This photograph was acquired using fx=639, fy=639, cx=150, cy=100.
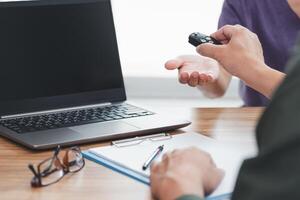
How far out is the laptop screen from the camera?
1.43m

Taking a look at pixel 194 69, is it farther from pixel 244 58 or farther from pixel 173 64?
pixel 244 58

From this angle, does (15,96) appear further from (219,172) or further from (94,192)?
(219,172)

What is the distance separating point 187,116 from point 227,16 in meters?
0.47

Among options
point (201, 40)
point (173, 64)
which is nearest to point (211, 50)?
point (201, 40)

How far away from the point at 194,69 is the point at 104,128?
0.36 metres

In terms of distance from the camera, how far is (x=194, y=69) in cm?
158

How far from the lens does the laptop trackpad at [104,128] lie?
4.25 feet

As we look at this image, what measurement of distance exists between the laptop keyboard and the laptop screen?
5 cm

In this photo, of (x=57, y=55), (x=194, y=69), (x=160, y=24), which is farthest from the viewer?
(x=160, y=24)

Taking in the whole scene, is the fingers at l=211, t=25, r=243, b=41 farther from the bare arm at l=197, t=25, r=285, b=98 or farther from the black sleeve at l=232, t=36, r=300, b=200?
the black sleeve at l=232, t=36, r=300, b=200

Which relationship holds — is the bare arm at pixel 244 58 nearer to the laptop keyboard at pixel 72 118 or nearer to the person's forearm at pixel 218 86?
the laptop keyboard at pixel 72 118

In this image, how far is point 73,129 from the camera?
131cm

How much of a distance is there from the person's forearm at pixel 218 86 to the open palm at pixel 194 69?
0.07 meters

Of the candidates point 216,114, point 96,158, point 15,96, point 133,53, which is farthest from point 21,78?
point 133,53
